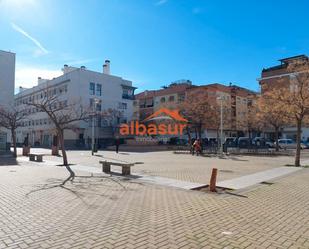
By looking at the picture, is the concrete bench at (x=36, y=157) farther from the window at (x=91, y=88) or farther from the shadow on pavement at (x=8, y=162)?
the window at (x=91, y=88)

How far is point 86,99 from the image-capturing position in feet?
171

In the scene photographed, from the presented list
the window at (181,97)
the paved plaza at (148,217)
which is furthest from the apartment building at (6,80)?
the window at (181,97)

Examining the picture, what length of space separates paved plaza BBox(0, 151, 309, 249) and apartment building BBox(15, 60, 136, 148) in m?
37.8

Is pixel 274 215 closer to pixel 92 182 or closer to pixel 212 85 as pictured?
pixel 92 182

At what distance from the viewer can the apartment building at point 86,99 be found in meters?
51.0

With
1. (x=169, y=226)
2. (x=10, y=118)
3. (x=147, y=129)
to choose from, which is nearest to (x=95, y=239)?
(x=169, y=226)

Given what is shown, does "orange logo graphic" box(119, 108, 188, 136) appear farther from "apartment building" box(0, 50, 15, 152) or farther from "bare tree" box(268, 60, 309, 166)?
"bare tree" box(268, 60, 309, 166)

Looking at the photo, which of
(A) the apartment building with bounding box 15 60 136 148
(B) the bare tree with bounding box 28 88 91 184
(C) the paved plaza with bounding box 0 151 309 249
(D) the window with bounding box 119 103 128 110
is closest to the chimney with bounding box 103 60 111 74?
(A) the apartment building with bounding box 15 60 136 148

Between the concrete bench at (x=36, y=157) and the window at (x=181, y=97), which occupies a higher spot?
the window at (x=181, y=97)

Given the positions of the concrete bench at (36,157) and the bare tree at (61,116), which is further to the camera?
the concrete bench at (36,157)

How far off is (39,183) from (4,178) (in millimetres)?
2445

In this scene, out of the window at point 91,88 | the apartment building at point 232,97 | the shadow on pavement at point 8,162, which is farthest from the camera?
the window at point 91,88

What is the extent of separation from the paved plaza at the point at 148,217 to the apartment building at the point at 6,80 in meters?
27.2

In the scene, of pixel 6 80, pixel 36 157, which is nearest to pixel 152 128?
pixel 6 80
